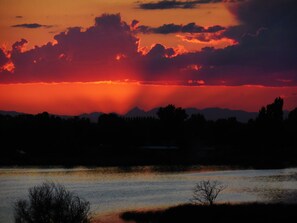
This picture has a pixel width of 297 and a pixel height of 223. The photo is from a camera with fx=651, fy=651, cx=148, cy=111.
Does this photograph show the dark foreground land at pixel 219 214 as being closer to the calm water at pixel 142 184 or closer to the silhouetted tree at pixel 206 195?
the silhouetted tree at pixel 206 195

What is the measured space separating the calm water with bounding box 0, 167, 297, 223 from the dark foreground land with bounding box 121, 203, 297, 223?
7931 mm

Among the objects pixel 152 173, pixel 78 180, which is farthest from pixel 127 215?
pixel 152 173

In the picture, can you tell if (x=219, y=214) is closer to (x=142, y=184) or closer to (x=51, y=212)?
(x=51, y=212)

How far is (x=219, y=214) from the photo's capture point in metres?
70.6

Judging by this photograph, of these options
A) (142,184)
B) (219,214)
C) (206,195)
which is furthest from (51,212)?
(142,184)

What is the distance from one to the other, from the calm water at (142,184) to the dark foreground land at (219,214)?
7.93 metres

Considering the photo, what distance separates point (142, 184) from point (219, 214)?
4786cm

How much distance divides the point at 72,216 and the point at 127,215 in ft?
76.1

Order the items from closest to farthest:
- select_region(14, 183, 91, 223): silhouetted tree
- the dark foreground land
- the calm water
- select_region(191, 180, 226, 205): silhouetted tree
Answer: select_region(14, 183, 91, 223): silhouetted tree → the dark foreground land → select_region(191, 180, 226, 205): silhouetted tree → the calm water

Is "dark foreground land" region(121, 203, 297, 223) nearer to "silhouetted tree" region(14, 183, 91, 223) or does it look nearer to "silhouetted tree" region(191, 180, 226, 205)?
"silhouetted tree" region(191, 180, 226, 205)

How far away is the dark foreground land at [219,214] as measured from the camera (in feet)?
222

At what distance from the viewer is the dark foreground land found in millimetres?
67625

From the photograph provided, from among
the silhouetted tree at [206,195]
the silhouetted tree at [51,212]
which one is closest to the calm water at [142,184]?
the silhouetted tree at [206,195]

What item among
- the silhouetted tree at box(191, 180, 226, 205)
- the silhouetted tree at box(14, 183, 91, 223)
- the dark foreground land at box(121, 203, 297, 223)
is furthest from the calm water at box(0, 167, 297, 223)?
the silhouetted tree at box(14, 183, 91, 223)
